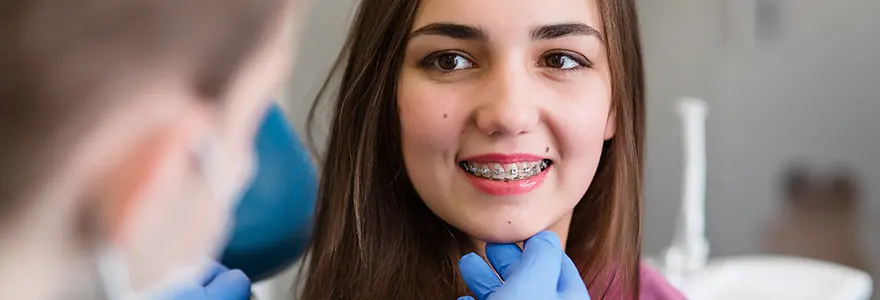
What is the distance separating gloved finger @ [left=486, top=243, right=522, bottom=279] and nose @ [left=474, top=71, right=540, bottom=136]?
0.08 m

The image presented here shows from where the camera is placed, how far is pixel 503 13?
1.75ft

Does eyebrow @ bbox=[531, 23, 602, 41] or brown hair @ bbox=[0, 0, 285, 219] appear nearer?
brown hair @ bbox=[0, 0, 285, 219]

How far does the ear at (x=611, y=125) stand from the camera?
623mm

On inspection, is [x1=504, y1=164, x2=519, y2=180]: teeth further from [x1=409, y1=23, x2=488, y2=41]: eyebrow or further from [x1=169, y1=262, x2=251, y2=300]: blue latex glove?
[x1=169, y1=262, x2=251, y2=300]: blue latex glove

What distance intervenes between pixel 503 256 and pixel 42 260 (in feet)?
1.00

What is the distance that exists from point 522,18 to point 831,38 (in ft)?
3.32

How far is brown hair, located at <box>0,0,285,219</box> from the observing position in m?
0.33

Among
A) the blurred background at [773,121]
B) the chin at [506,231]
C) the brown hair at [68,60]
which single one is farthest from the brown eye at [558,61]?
the blurred background at [773,121]

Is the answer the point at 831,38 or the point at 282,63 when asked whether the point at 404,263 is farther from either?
the point at 831,38

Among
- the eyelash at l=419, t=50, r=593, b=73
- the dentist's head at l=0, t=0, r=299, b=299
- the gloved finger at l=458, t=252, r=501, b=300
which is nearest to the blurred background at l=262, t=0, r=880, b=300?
the eyelash at l=419, t=50, r=593, b=73

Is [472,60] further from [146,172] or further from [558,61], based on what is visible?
[146,172]

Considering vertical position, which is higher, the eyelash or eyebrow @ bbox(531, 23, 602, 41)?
eyebrow @ bbox(531, 23, 602, 41)

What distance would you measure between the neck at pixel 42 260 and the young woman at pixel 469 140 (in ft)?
0.85

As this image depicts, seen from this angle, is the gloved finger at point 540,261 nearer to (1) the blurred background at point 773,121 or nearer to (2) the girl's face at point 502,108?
(2) the girl's face at point 502,108
